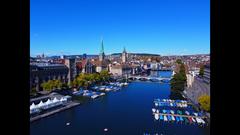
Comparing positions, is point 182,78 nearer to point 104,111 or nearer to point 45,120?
point 104,111

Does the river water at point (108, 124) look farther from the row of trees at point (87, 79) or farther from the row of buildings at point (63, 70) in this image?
the row of trees at point (87, 79)

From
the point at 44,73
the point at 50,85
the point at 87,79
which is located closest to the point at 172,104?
the point at 50,85

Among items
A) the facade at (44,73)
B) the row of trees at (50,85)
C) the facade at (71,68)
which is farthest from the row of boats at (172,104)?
the facade at (71,68)

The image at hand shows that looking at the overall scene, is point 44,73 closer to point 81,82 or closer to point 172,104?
point 81,82

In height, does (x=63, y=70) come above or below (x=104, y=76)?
above

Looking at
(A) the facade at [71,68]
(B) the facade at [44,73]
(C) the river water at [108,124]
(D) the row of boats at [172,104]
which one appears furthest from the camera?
(A) the facade at [71,68]

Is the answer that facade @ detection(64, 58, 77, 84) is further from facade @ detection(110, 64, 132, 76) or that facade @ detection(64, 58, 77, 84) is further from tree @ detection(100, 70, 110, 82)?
facade @ detection(110, 64, 132, 76)

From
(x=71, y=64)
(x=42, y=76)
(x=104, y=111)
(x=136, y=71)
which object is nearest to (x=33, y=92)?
(x=42, y=76)
